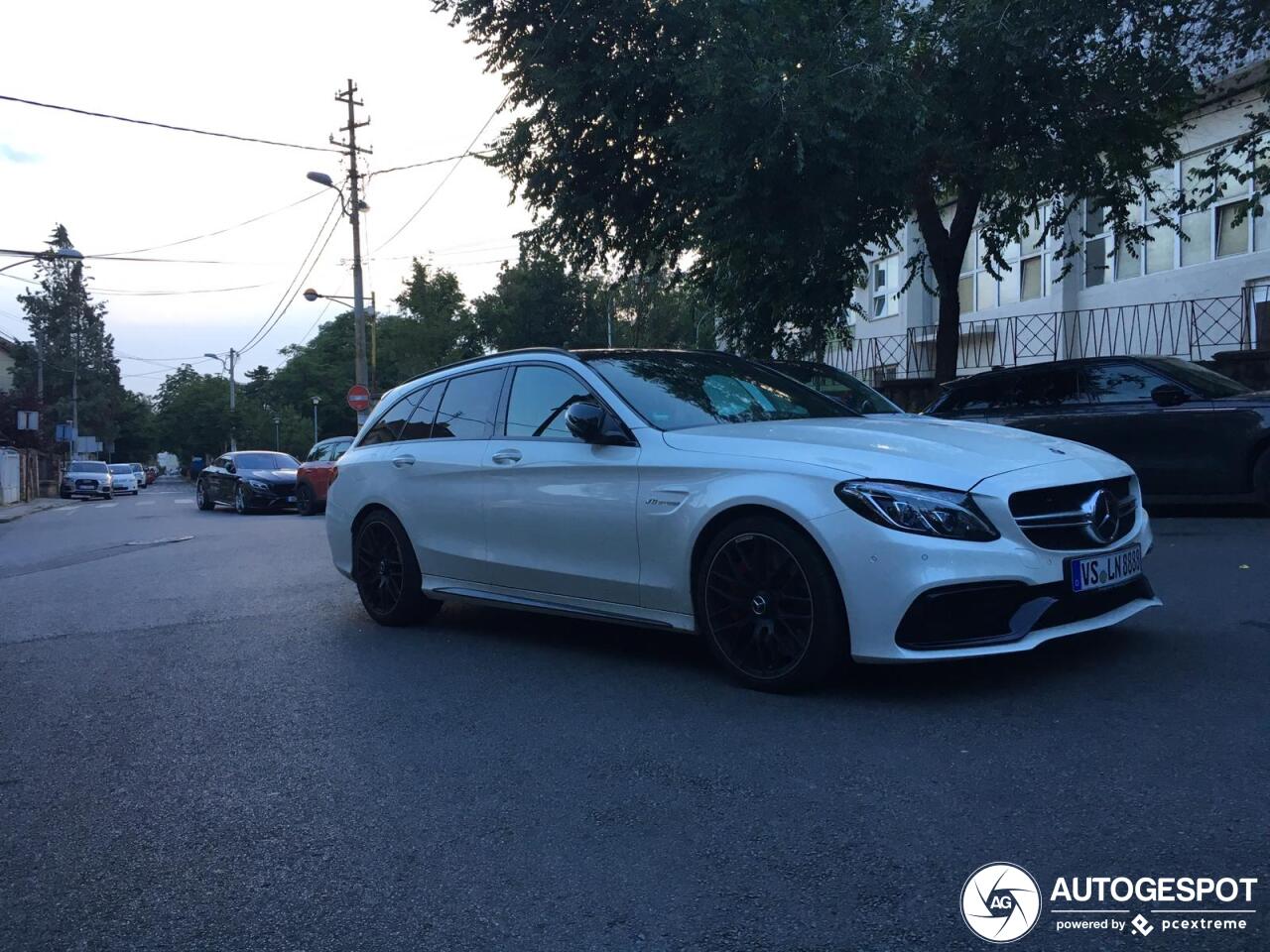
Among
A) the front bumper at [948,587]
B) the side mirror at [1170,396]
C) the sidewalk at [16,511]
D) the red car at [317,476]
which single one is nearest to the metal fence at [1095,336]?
the side mirror at [1170,396]

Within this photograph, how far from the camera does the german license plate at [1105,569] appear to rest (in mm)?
4574

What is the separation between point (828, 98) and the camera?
432 inches

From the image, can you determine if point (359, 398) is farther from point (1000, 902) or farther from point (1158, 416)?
point (1000, 902)

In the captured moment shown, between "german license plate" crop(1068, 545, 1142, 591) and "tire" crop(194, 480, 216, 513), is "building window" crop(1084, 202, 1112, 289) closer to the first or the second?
"german license plate" crop(1068, 545, 1142, 591)

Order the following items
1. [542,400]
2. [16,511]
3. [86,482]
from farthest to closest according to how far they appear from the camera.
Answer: [86,482] < [16,511] < [542,400]

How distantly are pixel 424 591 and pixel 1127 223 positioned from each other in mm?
12597

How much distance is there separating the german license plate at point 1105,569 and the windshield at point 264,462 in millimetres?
22040

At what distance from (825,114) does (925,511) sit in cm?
763

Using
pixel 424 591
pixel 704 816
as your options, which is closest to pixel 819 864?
pixel 704 816

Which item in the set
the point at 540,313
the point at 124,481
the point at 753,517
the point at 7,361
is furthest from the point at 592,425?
the point at 7,361

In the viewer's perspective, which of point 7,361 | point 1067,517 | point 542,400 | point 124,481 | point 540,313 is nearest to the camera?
point 1067,517

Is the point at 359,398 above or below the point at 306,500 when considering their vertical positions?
above

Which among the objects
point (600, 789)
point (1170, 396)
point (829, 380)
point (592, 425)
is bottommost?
point (600, 789)

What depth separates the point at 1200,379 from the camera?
35.9 ft
